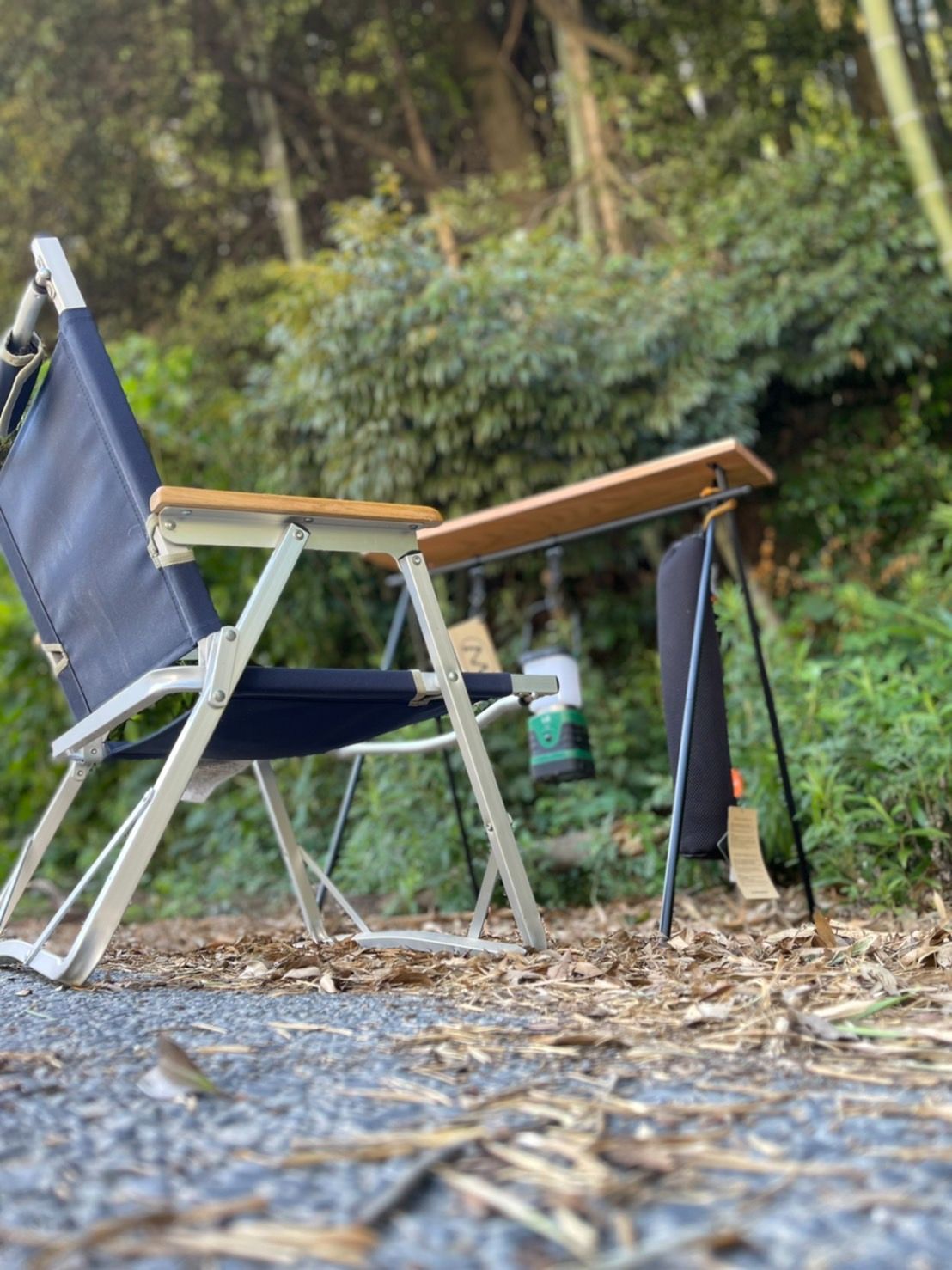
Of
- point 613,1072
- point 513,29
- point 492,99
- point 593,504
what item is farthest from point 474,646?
point 513,29

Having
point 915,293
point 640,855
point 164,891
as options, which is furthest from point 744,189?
point 164,891

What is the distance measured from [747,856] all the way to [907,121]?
378 cm

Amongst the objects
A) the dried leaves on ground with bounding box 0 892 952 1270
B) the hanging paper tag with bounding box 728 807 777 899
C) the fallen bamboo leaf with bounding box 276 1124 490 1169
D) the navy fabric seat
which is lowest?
the hanging paper tag with bounding box 728 807 777 899

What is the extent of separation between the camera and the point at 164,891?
5.15 metres

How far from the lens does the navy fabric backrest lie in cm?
163

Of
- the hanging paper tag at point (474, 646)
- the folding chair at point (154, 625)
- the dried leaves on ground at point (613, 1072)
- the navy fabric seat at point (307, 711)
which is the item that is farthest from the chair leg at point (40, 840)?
the hanging paper tag at point (474, 646)

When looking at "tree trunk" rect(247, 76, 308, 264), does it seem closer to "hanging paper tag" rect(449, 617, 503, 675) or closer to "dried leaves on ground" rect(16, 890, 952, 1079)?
"hanging paper tag" rect(449, 617, 503, 675)

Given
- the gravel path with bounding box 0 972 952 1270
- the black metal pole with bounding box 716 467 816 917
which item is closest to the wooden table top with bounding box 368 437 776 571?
the black metal pole with bounding box 716 467 816 917

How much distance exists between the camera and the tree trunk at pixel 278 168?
6.72 meters

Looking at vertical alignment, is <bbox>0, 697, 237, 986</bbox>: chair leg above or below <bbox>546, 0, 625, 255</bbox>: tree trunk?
below

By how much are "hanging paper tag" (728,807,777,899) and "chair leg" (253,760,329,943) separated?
792 mm

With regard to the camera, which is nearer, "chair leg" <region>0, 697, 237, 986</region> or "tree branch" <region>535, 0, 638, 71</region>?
"chair leg" <region>0, 697, 237, 986</region>

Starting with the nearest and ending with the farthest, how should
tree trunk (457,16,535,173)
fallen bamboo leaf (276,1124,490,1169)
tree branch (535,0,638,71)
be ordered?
fallen bamboo leaf (276,1124,490,1169) → tree branch (535,0,638,71) → tree trunk (457,16,535,173)

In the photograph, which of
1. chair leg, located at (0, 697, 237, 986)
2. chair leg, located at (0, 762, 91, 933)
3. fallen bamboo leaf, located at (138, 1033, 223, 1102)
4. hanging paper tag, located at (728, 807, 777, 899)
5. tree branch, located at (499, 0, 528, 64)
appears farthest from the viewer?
tree branch, located at (499, 0, 528, 64)
